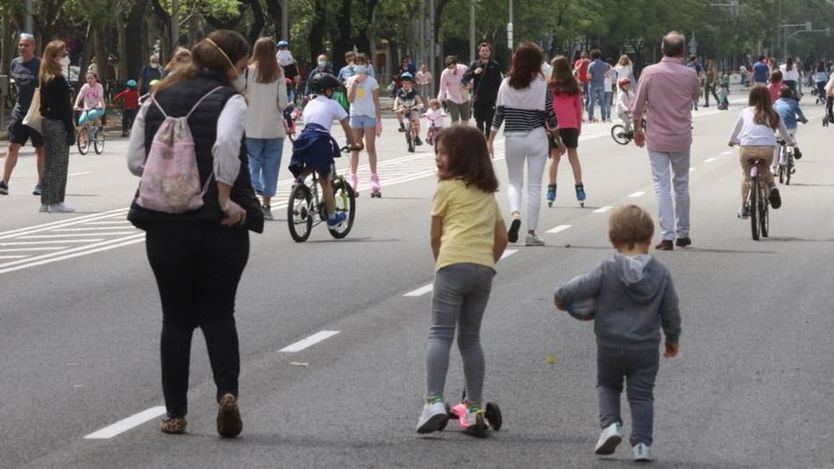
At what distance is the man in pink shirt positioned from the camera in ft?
49.8

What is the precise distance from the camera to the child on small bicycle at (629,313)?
6.93 metres

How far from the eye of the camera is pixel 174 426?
7.75 m

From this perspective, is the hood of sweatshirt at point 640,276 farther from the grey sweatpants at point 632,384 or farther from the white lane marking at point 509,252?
the white lane marking at point 509,252

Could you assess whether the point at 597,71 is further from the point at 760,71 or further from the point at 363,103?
the point at 363,103

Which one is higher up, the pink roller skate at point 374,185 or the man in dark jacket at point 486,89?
the man in dark jacket at point 486,89

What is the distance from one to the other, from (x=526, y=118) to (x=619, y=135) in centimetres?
2146

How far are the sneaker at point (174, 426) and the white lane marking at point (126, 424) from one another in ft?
0.70

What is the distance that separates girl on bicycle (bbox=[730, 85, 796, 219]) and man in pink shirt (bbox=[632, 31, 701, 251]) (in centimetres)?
113

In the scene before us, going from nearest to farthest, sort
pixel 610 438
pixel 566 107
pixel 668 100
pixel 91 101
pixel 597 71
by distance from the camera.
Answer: pixel 610 438 → pixel 668 100 → pixel 566 107 → pixel 91 101 → pixel 597 71

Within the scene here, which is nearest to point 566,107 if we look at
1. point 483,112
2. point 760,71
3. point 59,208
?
point 59,208

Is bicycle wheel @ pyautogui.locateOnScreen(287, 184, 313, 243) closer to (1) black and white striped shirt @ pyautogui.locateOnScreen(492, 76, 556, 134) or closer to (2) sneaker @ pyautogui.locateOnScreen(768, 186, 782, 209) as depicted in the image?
(1) black and white striped shirt @ pyautogui.locateOnScreen(492, 76, 556, 134)

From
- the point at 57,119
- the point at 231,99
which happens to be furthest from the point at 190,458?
the point at 57,119

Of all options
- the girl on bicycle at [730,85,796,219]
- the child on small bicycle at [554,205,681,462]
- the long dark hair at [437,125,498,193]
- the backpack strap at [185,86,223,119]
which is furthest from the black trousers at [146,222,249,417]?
the girl on bicycle at [730,85,796,219]

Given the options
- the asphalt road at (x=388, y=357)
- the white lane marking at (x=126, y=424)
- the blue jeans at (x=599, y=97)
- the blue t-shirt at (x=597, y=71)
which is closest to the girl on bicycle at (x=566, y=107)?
the asphalt road at (x=388, y=357)
